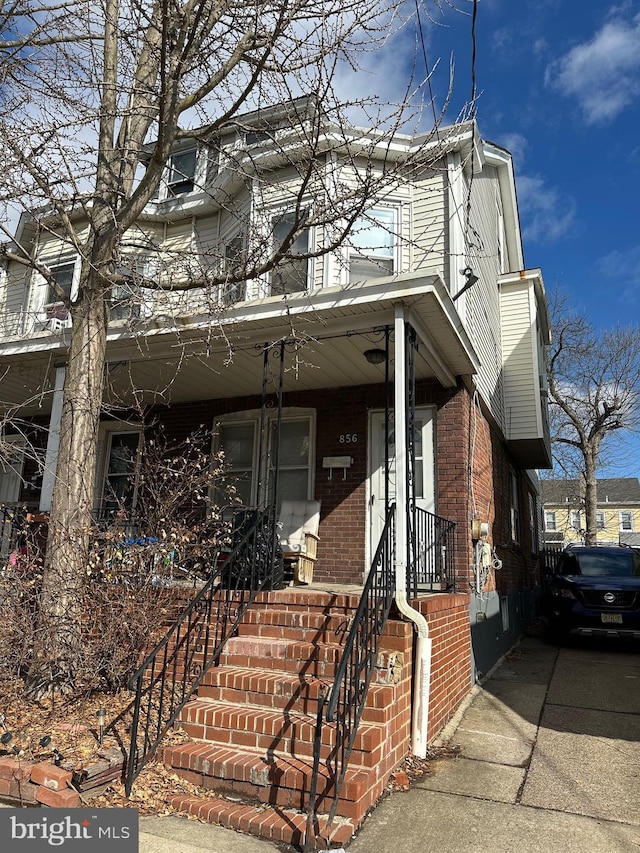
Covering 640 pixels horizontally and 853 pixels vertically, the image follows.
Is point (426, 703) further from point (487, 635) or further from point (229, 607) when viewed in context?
point (487, 635)

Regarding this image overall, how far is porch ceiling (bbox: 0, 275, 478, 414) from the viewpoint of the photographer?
5645mm

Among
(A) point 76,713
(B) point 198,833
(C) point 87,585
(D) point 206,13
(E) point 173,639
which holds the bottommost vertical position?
(B) point 198,833

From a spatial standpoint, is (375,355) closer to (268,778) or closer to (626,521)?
(268,778)

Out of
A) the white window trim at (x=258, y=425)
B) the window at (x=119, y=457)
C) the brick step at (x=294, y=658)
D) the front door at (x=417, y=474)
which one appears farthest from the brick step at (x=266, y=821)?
the window at (x=119, y=457)

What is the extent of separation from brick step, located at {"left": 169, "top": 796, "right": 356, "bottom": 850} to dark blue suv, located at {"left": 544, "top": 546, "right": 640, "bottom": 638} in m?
6.66

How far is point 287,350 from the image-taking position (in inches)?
269

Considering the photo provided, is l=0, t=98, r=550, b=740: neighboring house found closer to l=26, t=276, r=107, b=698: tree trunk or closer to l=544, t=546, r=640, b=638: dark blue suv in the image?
l=26, t=276, r=107, b=698: tree trunk

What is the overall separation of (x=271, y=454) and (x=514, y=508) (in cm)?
579

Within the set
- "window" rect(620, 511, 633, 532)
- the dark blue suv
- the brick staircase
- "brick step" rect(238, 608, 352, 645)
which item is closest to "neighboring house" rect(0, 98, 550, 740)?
the dark blue suv

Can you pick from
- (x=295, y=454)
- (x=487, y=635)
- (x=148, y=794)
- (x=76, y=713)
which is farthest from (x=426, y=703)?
(x=295, y=454)

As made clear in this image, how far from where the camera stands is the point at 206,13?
5.23 meters

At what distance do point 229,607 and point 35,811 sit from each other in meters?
2.11

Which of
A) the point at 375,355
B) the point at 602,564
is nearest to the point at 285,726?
the point at 375,355

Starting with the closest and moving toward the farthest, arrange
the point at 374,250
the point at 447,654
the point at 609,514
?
the point at 447,654 → the point at 374,250 → the point at 609,514
